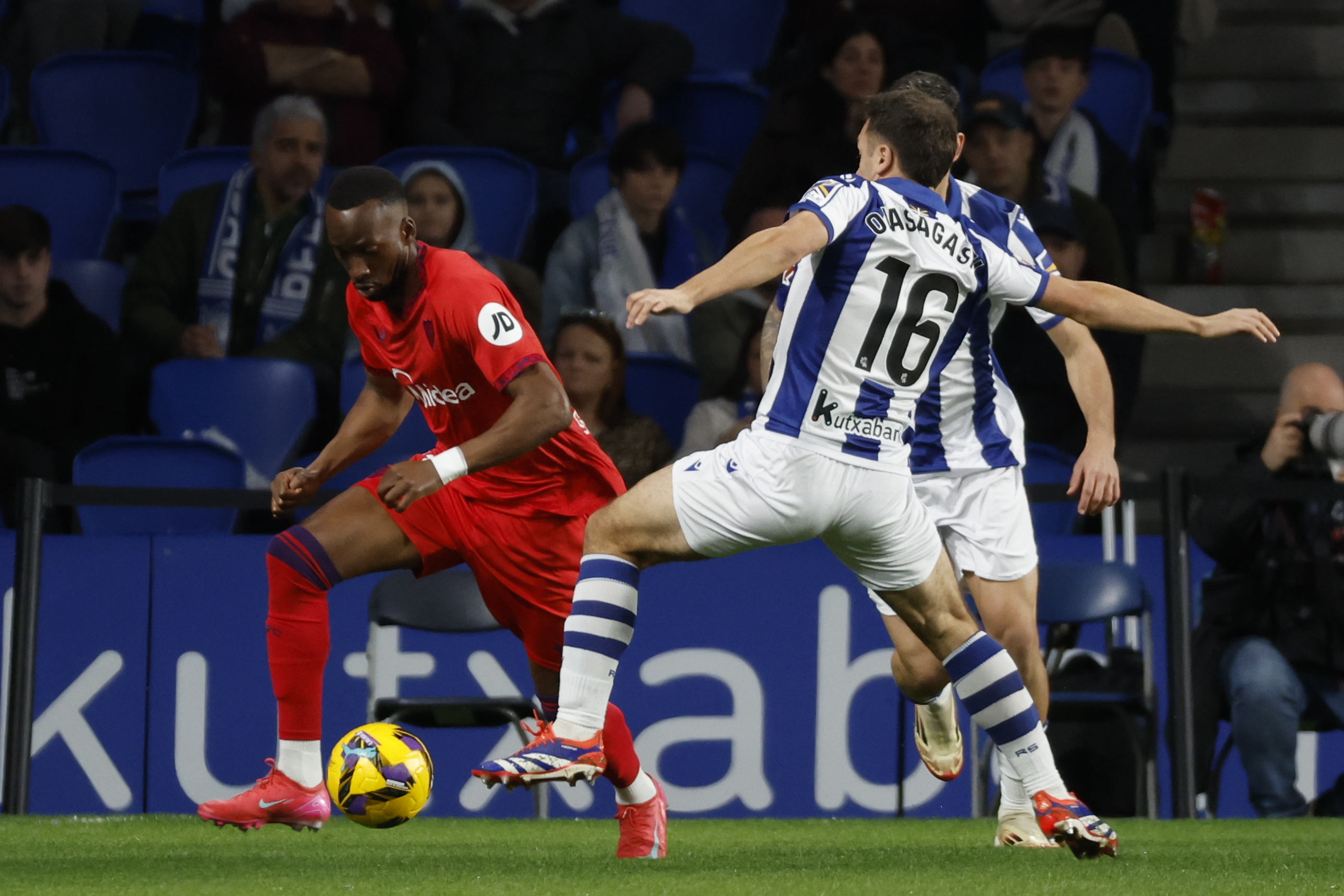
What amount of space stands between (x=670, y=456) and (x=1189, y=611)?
205 cm

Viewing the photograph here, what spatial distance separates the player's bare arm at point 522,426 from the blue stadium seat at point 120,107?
19.3 ft

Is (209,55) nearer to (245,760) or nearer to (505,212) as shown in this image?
(505,212)

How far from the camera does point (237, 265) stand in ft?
27.3

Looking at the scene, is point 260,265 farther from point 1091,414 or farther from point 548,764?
point 548,764

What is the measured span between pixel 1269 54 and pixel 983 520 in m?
6.70

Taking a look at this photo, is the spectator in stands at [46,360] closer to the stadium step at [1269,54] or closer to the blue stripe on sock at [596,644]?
the blue stripe on sock at [596,644]

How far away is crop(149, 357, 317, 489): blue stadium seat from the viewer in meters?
7.76

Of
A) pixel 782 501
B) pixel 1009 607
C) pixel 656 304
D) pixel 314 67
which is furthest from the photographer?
pixel 314 67

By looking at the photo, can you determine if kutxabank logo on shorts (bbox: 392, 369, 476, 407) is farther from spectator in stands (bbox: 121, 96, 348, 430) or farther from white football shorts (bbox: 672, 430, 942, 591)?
spectator in stands (bbox: 121, 96, 348, 430)

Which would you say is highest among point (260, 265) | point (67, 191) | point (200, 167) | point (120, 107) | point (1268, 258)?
point (120, 107)

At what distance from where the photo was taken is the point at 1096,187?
8.91m

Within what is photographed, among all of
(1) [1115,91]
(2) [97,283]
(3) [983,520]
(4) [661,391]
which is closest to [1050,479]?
(4) [661,391]

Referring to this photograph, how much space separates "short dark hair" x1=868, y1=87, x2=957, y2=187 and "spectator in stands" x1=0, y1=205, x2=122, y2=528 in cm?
443

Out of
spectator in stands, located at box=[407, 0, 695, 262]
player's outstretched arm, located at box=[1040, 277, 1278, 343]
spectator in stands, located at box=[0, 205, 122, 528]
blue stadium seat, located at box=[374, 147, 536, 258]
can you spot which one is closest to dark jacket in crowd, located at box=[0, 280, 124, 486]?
spectator in stands, located at box=[0, 205, 122, 528]
